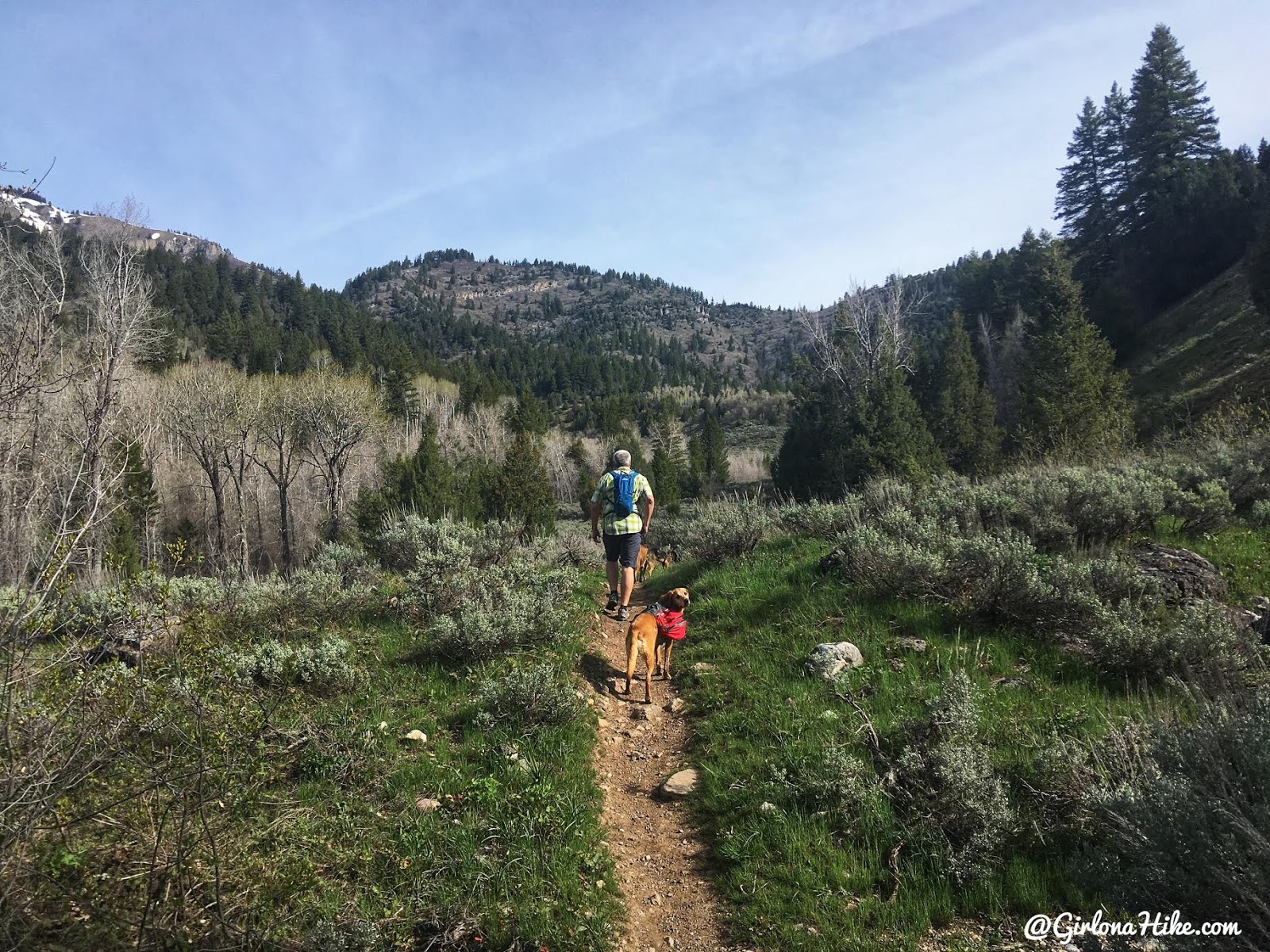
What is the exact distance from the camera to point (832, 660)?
516cm

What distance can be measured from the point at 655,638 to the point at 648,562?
5967mm

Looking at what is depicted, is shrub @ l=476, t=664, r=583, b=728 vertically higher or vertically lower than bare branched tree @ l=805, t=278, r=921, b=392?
lower

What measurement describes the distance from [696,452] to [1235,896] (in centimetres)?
5853

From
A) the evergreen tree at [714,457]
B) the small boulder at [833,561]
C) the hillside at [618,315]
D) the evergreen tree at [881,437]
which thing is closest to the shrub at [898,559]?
the small boulder at [833,561]

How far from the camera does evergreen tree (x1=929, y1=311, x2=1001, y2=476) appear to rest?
33438 mm

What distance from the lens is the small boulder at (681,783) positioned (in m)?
4.09

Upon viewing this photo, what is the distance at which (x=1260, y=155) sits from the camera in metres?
38.7

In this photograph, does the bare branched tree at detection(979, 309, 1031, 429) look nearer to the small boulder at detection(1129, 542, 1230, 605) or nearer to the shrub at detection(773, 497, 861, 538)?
the shrub at detection(773, 497, 861, 538)

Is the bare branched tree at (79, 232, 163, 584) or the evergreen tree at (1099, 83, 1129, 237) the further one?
the evergreen tree at (1099, 83, 1129, 237)

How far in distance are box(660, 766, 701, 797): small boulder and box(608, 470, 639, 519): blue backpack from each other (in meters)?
3.48

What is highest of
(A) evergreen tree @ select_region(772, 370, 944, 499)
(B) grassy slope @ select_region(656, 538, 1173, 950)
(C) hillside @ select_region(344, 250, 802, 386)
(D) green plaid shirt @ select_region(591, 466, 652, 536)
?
(C) hillside @ select_region(344, 250, 802, 386)

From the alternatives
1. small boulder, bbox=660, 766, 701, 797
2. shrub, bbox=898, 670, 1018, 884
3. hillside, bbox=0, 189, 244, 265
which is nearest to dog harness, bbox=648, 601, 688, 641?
small boulder, bbox=660, 766, 701, 797

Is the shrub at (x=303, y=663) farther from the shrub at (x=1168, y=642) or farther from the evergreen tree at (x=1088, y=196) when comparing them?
the evergreen tree at (x=1088, y=196)

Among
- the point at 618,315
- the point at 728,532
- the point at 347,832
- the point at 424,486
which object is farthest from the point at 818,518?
the point at 618,315
